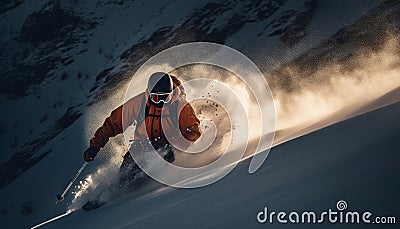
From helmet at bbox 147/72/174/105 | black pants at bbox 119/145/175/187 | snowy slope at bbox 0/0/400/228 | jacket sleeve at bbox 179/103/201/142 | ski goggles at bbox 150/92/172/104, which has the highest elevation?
snowy slope at bbox 0/0/400/228

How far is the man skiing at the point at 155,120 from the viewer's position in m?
6.90

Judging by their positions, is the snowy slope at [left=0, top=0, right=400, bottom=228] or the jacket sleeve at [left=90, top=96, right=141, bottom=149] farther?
the snowy slope at [left=0, top=0, right=400, bottom=228]

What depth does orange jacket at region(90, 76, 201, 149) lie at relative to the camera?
7098 mm

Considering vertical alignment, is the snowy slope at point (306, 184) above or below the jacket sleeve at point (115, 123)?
below

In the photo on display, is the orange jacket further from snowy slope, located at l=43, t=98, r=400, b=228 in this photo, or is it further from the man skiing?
snowy slope, located at l=43, t=98, r=400, b=228

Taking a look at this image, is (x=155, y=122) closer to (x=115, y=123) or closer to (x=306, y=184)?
(x=115, y=123)

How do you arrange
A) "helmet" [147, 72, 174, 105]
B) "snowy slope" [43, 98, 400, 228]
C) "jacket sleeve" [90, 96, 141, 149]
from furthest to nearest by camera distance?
"jacket sleeve" [90, 96, 141, 149] < "helmet" [147, 72, 174, 105] < "snowy slope" [43, 98, 400, 228]

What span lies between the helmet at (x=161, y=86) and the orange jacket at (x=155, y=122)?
0.34 ft

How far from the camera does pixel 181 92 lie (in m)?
7.06

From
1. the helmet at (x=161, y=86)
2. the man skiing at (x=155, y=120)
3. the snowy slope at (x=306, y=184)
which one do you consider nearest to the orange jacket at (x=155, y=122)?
the man skiing at (x=155, y=120)

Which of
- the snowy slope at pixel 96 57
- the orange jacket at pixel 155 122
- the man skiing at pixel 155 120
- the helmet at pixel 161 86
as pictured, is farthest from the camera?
the snowy slope at pixel 96 57

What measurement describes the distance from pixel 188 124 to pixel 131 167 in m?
1.05

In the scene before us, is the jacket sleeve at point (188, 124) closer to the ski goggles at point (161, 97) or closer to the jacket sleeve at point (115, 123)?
the ski goggles at point (161, 97)

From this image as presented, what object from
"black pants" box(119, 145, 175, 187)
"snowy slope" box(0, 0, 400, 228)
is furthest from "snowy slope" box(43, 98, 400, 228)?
"snowy slope" box(0, 0, 400, 228)
